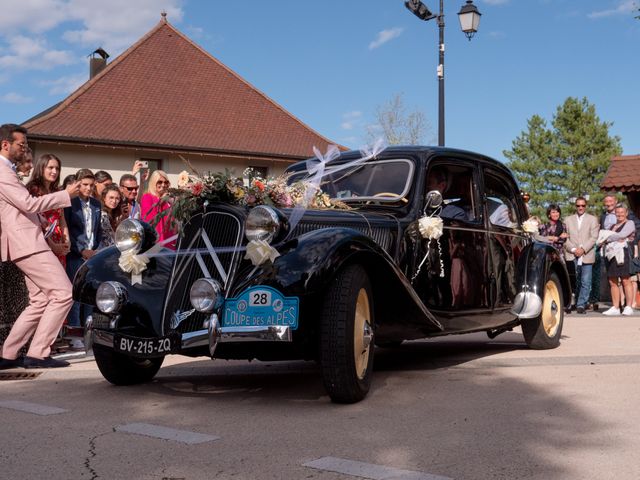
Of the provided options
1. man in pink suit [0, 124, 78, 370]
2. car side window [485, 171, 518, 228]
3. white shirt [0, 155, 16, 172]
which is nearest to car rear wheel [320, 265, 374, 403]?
car side window [485, 171, 518, 228]

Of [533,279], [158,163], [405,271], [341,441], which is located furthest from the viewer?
[158,163]

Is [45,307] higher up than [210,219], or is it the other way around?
[210,219]

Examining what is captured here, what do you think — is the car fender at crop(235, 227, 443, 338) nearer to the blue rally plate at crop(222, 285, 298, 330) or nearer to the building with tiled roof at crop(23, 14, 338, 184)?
the blue rally plate at crop(222, 285, 298, 330)

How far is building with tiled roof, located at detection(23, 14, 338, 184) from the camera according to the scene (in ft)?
84.5

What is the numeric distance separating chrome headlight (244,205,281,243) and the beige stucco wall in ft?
66.0

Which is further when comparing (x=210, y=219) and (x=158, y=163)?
(x=158, y=163)

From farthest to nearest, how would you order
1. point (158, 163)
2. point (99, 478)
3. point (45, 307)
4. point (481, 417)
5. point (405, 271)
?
point (158, 163)
point (45, 307)
point (405, 271)
point (481, 417)
point (99, 478)

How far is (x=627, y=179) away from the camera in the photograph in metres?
16.2

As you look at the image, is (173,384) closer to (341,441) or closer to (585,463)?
(341,441)

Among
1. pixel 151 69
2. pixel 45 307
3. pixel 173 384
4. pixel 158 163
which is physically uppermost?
pixel 151 69

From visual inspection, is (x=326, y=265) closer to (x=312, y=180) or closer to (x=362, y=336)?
(x=362, y=336)

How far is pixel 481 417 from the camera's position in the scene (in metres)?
4.43

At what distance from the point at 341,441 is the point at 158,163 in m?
24.1

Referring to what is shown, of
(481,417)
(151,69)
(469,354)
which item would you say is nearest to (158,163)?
(151,69)
